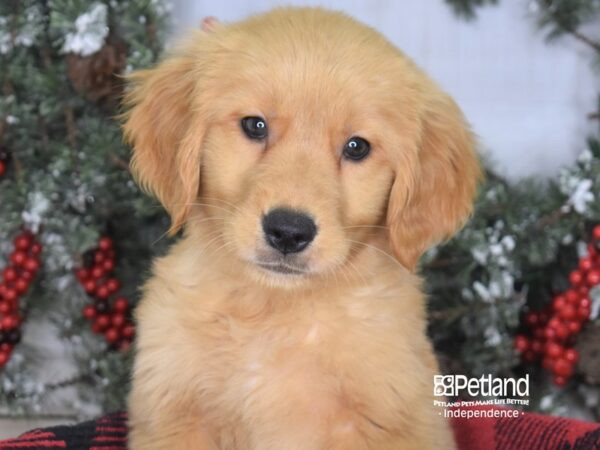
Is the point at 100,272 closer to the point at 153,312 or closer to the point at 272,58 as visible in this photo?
the point at 153,312

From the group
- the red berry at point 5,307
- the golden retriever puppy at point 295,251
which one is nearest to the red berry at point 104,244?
the red berry at point 5,307

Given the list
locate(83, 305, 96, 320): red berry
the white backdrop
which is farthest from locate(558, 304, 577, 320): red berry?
locate(83, 305, 96, 320): red berry

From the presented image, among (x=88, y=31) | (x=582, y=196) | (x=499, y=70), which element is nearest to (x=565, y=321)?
(x=582, y=196)

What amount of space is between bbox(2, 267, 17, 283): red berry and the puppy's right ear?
43.0 inches

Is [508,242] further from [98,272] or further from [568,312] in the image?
[98,272]

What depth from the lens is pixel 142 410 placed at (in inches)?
80.6

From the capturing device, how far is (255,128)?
1.94m

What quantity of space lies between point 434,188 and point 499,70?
1.57m

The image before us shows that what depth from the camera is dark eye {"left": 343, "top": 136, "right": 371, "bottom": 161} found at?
6.37 ft

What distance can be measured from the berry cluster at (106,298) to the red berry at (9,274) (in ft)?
0.70

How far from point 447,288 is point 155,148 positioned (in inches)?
57.3

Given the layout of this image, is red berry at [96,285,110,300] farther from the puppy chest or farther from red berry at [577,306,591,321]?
red berry at [577,306,591,321]

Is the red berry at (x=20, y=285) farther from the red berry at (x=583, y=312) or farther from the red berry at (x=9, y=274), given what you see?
the red berry at (x=583, y=312)

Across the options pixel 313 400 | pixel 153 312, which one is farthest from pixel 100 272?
pixel 313 400
